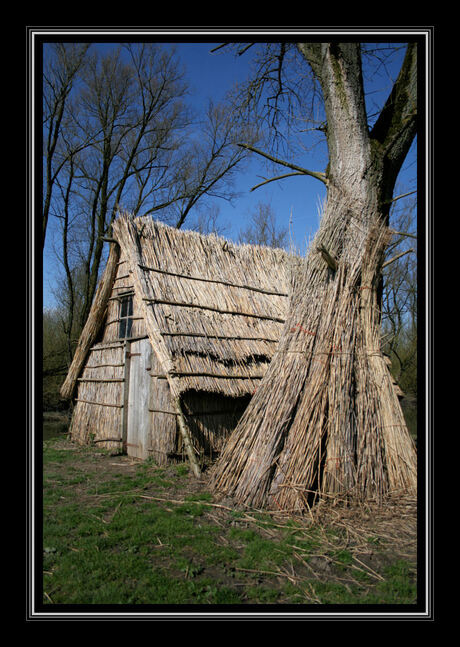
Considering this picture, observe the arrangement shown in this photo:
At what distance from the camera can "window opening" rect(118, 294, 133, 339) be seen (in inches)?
350

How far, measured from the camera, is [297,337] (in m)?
5.35

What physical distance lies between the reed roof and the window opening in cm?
121

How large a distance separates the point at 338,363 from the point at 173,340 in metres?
2.91

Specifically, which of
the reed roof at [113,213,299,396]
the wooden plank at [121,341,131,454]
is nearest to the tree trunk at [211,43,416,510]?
the reed roof at [113,213,299,396]

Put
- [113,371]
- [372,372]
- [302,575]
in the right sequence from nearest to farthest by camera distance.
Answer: [302,575]
[372,372]
[113,371]

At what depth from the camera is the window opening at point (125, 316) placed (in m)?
8.90

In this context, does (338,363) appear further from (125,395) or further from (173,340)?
A: (125,395)

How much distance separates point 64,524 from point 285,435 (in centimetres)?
251

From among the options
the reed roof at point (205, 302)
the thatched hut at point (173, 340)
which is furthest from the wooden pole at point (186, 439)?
the reed roof at point (205, 302)

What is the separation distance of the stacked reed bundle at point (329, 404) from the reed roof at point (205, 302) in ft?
2.52

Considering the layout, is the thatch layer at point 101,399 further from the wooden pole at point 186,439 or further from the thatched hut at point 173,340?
the wooden pole at point 186,439
